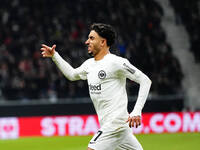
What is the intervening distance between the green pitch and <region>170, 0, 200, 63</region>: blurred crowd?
499 cm

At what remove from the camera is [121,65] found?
5.70m

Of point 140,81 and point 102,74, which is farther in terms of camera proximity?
point 102,74

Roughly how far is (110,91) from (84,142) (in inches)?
340

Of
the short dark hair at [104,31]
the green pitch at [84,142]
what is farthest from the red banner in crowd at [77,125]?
the short dark hair at [104,31]

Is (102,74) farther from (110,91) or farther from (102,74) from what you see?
(110,91)

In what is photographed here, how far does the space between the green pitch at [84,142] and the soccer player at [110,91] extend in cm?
648

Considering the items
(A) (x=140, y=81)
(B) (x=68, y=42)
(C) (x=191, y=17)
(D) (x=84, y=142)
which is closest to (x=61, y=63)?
(A) (x=140, y=81)

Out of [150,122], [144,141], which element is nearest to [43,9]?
[150,122]

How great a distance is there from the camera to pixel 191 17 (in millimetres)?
19328

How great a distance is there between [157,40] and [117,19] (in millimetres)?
1971

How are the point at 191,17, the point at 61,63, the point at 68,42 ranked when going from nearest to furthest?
the point at 61,63 → the point at 191,17 → the point at 68,42

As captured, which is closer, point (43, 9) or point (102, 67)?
point (102, 67)

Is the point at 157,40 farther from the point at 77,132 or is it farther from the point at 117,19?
the point at 77,132

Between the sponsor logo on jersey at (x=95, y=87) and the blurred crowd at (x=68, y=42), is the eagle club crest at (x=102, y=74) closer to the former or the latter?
the sponsor logo on jersey at (x=95, y=87)
